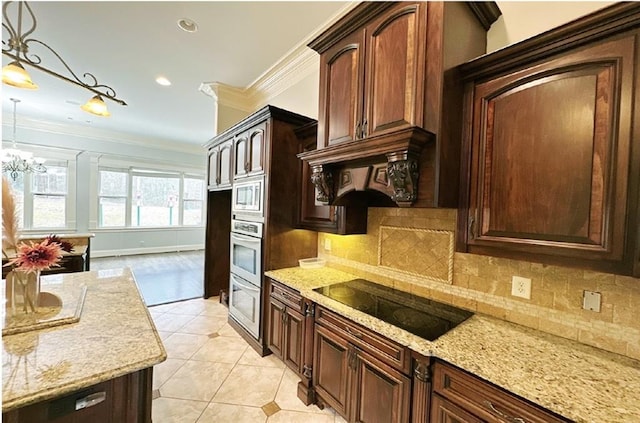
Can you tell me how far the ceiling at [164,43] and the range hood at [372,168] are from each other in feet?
→ 4.75

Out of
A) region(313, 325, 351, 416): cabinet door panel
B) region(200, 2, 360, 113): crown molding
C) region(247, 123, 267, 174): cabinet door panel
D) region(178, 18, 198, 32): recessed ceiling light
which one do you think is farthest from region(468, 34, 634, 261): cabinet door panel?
region(178, 18, 198, 32): recessed ceiling light

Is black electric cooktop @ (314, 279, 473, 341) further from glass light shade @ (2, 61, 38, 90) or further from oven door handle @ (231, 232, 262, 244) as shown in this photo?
glass light shade @ (2, 61, 38, 90)

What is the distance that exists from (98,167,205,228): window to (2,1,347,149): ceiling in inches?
103

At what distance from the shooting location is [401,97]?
162 centimetres

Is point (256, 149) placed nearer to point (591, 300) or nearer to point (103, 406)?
point (103, 406)

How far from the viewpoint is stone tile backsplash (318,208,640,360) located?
1316mm

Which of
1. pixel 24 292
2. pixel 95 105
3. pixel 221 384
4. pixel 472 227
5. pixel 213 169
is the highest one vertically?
pixel 95 105

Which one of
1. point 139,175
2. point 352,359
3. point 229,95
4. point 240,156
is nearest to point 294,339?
point 352,359

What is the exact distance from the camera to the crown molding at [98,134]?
5.96 meters

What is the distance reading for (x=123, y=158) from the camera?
7074mm

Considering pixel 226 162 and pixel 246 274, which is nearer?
pixel 246 274

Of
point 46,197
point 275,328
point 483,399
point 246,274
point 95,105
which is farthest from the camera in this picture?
point 46,197

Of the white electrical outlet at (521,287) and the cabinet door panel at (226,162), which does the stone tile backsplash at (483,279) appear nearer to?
the white electrical outlet at (521,287)

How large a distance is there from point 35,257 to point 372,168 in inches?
70.3
